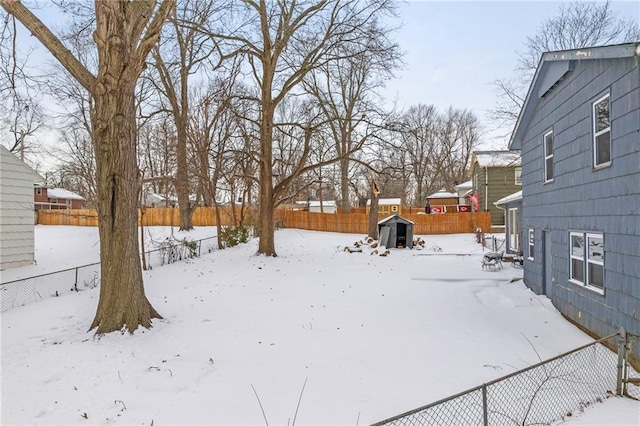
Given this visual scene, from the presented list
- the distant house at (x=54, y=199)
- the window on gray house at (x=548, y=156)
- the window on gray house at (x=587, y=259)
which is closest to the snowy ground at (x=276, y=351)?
the window on gray house at (x=587, y=259)

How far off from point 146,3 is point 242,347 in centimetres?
627

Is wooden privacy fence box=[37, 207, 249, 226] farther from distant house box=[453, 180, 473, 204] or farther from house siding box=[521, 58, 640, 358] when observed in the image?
house siding box=[521, 58, 640, 358]

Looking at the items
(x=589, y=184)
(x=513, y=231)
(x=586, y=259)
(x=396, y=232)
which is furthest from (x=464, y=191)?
(x=589, y=184)

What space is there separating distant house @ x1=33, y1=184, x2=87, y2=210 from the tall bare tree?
41.9 metres

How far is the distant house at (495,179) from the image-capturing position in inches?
1042

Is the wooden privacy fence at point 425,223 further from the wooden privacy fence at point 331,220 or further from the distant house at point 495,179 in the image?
the distant house at point 495,179

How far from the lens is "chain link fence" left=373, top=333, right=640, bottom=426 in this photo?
4.24 metres

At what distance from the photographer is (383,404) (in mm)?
4363

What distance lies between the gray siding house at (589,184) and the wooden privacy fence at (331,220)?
1924cm

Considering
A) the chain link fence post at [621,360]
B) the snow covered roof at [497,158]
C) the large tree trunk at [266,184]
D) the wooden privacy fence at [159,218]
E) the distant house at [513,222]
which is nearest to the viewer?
the chain link fence post at [621,360]

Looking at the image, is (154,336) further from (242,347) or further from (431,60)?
(431,60)

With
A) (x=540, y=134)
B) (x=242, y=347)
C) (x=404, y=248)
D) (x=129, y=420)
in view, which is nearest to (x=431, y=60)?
(x=540, y=134)

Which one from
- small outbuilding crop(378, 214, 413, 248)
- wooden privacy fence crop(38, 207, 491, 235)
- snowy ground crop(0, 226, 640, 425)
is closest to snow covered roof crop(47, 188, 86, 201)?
wooden privacy fence crop(38, 207, 491, 235)

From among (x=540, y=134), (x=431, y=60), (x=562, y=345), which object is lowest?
(x=562, y=345)
